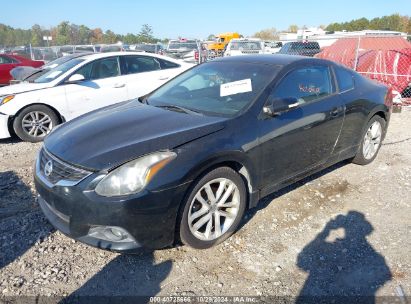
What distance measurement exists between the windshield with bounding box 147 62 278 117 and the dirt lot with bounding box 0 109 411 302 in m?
1.17

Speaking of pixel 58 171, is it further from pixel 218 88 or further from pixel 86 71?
pixel 86 71

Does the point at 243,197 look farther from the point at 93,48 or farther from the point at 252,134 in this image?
the point at 93,48

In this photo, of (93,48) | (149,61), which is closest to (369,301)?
(149,61)

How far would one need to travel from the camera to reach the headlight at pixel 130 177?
2.44 metres

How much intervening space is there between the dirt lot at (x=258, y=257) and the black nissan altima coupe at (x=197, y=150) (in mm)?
262

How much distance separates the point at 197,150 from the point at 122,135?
2.14 ft

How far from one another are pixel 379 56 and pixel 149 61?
6.10 m

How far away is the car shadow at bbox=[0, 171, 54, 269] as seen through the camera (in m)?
2.96

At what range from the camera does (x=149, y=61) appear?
702cm

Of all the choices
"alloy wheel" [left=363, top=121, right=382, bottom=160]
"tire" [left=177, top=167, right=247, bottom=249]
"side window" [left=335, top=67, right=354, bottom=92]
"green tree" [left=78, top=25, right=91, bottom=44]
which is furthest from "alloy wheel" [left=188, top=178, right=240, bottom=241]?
"green tree" [left=78, top=25, right=91, bottom=44]

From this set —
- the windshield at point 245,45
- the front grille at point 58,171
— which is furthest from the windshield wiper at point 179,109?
the windshield at point 245,45

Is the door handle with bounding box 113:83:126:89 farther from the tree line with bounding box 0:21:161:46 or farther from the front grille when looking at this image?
the tree line with bounding box 0:21:161:46

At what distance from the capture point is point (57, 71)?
20.9ft

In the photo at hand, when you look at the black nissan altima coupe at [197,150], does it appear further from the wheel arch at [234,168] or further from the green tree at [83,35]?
the green tree at [83,35]
